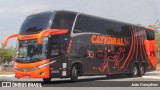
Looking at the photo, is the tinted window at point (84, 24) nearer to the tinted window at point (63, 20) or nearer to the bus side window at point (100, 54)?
the tinted window at point (63, 20)

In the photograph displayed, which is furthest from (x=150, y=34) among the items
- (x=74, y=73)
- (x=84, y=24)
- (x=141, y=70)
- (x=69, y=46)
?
(x=69, y=46)

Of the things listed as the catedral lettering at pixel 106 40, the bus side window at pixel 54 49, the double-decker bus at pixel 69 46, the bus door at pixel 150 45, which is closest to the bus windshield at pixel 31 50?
the double-decker bus at pixel 69 46

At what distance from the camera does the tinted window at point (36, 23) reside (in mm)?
18844

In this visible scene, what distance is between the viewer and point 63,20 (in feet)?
63.5

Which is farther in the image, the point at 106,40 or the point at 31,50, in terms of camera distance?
the point at 106,40

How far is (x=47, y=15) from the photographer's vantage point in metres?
19.1

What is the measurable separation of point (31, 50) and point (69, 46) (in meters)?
2.20

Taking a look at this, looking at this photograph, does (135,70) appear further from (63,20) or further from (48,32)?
(48,32)

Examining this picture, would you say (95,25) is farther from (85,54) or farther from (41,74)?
(41,74)

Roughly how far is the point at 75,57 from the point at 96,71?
99.7 inches

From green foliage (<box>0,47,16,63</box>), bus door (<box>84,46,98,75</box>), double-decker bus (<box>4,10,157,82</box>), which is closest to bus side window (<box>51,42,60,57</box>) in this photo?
double-decker bus (<box>4,10,157,82</box>)

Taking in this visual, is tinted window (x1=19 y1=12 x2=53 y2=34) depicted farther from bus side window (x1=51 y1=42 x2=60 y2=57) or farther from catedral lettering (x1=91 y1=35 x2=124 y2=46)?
catedral lettering (x1=91 y1=35 x2=124 y2=46)

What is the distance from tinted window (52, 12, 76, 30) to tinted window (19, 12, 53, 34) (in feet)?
1.16

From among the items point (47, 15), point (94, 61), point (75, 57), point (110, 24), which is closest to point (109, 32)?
point (110, 24)
